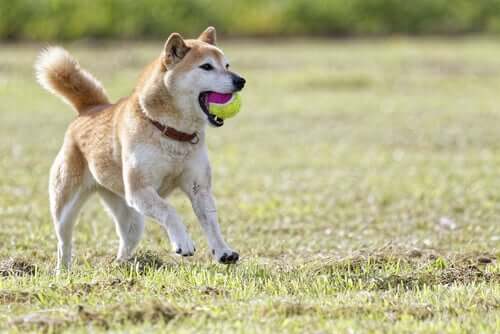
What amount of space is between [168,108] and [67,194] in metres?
1.21

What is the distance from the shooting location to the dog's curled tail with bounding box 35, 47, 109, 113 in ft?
27.5

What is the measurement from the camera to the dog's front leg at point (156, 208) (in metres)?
6.80

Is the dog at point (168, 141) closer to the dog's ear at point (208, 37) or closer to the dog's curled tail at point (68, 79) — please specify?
the dog's ear at point (208, 37)

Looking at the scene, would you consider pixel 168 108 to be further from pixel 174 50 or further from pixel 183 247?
pixel 183 247

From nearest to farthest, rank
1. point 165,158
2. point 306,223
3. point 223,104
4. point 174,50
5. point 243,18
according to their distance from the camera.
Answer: point 165,158 → point 223,104 → point 174,50 → point 306,223 → point 243,18

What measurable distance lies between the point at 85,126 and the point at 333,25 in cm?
3202

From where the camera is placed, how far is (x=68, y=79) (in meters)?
8.36

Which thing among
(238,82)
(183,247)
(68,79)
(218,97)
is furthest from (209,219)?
(68,79)

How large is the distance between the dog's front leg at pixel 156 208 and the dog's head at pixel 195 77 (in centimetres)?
56

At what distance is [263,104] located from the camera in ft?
70.2

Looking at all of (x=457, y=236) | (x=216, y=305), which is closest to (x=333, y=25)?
(x=457, y=236)

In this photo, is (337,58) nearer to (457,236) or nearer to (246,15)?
(246,15)

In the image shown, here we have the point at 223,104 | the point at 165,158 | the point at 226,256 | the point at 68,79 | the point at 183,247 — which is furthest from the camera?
the point at 68,79

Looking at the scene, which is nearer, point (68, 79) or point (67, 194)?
point (67, 194)
